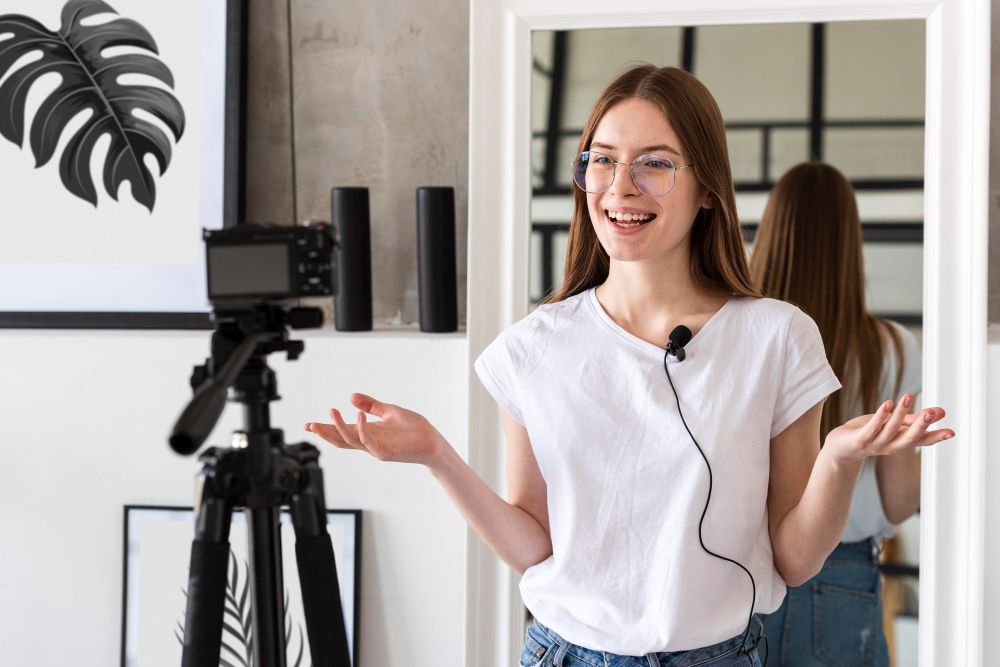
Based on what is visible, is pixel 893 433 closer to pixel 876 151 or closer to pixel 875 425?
pixel 875 425

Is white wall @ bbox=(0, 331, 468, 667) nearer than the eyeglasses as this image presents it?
No

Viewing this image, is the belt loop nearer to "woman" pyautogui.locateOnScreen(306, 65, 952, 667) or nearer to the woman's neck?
"woman" pyautogui.locateOnScreen(306, 65, 952, 667)

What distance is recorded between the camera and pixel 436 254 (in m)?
1.58

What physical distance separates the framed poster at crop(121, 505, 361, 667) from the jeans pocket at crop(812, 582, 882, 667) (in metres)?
0.95

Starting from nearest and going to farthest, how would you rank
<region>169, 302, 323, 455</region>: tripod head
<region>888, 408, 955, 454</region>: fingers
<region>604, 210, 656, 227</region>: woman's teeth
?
<region>169, 302, 323, 455</region>: tripod head
<region>888, 408, 955, 454</region>: fingers
<region>604, 210, 656, 227</region>: woman's teeth

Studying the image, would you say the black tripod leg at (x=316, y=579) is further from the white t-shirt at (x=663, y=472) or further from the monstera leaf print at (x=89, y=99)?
the monstera leaf print at (x=89, y=99)

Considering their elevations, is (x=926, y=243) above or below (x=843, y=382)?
above

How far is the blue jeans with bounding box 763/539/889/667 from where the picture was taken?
1562mm

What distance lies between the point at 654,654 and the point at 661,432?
28 centimetres

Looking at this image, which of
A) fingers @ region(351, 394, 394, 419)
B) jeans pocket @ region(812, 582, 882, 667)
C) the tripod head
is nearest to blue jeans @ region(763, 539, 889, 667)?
jeans pocket @ region(812, 582, 882, 667)

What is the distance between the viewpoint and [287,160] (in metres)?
1.82

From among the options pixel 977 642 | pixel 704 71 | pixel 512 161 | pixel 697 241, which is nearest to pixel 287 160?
pixel 512 161

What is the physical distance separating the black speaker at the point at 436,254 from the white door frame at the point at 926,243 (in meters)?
0.05

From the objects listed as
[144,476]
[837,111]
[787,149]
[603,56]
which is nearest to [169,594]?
[144,476]
